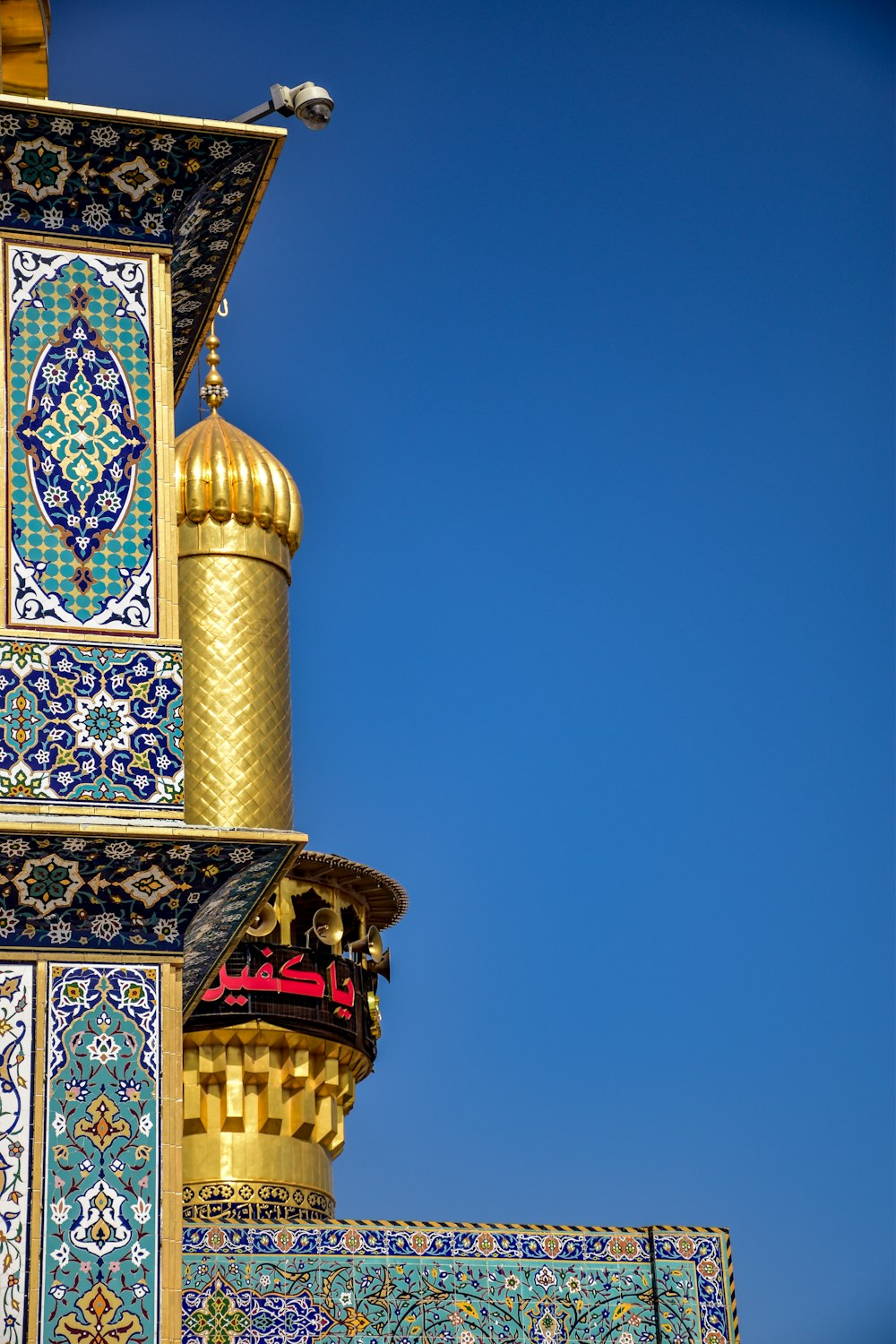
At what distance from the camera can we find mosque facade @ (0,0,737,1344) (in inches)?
187

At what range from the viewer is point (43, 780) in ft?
16.4

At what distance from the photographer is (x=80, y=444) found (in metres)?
5.49

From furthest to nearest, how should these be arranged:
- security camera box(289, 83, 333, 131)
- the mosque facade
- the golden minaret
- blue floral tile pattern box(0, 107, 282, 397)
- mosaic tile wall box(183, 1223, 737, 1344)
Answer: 1. the golden minaret
2. mosaic tile wall box(183, 1223, 737, 1344)
3. security camera box(289, 83, 333, 131)
4. blue floral tile pattern box(0, 107, 282, 397)
5. the mosque facade

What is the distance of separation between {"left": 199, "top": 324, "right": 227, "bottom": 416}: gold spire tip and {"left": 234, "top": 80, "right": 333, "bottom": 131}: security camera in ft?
21.3

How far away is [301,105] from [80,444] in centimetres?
110

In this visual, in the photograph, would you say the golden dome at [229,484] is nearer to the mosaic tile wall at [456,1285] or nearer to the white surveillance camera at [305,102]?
the mosaic tile wall at [456,1285]

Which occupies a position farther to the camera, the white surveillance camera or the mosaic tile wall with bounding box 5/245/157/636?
the white surveillance camera

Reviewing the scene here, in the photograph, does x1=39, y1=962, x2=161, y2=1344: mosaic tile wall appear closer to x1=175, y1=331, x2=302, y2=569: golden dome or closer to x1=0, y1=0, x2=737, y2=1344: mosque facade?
x1=0, y1=0, x2=737, y2=1344: mosque facade

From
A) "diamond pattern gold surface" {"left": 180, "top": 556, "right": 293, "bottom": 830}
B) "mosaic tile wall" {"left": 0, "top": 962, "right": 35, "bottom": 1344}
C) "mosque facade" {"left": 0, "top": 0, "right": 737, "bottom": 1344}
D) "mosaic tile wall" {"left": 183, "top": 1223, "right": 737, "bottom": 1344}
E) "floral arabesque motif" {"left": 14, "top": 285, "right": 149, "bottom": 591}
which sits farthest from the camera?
"diamond pattern gold surface" {"left": 180, "top": 556, "right": 293, "bottom": 830}

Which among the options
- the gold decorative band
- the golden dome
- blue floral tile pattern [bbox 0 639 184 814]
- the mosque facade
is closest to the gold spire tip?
the golden dome

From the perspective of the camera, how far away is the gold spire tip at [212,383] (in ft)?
40.0

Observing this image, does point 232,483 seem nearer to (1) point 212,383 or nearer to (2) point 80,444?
(1) point 212,383

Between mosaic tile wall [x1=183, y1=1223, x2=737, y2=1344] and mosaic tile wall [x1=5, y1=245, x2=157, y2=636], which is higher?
mosaic tile wall [x1=5, y1=245, x2=157, y2=636]

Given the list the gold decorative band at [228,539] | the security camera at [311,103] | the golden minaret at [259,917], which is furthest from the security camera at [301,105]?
the gold decorative band at [228,539]
